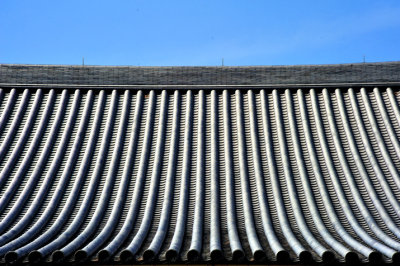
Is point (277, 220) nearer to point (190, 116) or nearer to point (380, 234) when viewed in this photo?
point (380, 234)

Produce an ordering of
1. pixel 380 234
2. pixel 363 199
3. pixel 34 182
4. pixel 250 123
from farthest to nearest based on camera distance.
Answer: pixel 250 123, pixel 34 182, pixel 363 199, pixel 380 234

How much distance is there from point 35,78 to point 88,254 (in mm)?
5492

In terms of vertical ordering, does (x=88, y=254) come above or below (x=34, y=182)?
below

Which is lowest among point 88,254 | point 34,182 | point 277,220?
point 88,254

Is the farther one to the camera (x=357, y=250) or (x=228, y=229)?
(x=228, y=229)

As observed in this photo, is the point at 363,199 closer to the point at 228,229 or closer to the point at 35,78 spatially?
the point at 228,229

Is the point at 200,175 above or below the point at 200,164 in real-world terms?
below

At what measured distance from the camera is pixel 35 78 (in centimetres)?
965

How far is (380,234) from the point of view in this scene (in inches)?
227

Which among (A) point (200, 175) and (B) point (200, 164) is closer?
(A) point (200, 175)

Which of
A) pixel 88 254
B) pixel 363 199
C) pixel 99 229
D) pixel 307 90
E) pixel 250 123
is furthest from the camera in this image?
pixel 307 90

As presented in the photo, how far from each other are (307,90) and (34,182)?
199 inches

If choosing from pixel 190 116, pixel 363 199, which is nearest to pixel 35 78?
pixel 190 116

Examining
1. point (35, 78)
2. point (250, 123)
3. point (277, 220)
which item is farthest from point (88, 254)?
point (35, 78)
